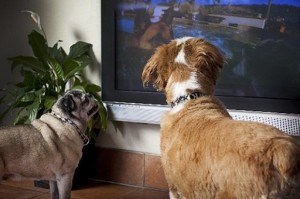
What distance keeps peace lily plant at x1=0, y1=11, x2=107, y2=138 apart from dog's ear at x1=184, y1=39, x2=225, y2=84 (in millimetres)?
946

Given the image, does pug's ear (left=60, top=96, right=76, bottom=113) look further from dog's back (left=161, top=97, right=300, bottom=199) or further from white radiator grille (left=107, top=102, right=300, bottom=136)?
dog's back (left=161, top=97, right=300, bottom=199)

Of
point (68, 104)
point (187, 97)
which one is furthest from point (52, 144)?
point (187, 97)

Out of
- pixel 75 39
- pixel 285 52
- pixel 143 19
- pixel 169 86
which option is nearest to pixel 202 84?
pixel 169 86

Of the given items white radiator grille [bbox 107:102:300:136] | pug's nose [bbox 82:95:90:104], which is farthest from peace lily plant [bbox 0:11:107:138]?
pug's nose [bbox 82:95:90:104]

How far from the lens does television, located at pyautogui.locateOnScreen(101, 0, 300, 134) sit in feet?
6.77

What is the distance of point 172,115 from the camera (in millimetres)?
1540

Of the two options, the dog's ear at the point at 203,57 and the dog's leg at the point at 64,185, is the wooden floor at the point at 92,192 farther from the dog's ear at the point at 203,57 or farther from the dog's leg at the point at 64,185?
the dog's ear at the point at 203,57

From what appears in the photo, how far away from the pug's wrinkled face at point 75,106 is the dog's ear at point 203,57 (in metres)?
0.77

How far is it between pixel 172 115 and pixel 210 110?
16 centimetres

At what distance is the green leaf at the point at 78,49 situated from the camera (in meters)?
2.52

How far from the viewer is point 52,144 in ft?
6.65

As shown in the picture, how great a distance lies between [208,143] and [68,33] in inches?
68.6

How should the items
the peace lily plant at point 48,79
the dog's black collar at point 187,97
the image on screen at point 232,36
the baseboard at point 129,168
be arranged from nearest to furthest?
1. the dog's black collar at point 187,97
2. the image on screen at point 232,36
3. the peace lily plant at point 48,79
4. the baseboard at point 129,168

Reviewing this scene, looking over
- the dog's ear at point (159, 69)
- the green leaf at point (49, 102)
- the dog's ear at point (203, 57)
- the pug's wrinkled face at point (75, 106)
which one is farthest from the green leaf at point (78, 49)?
the dog's ear at point (203, 57)
